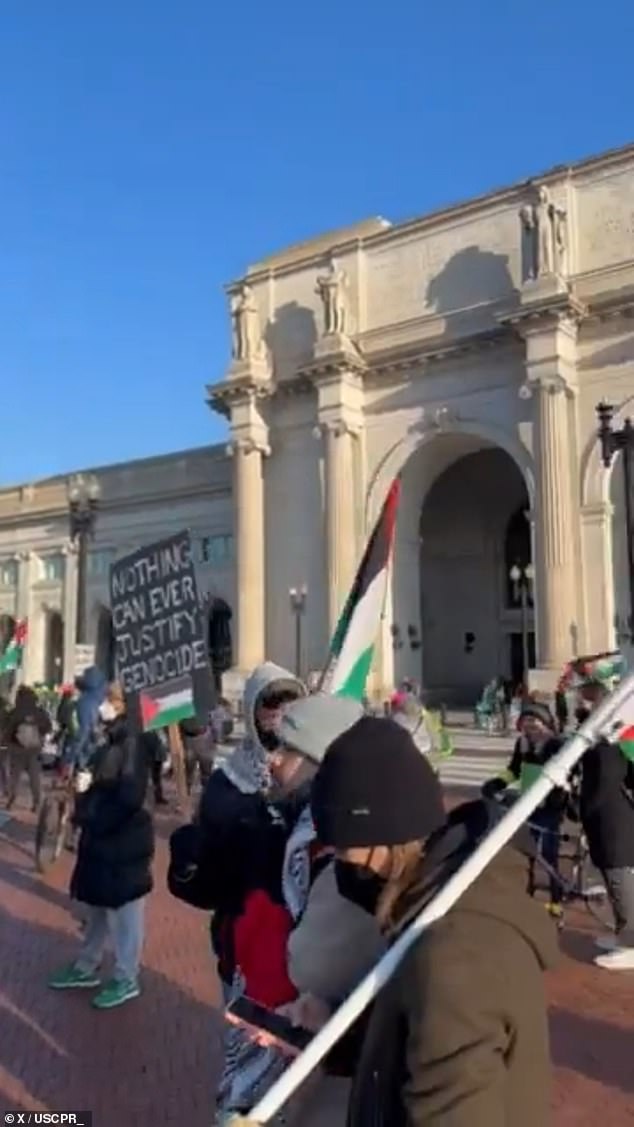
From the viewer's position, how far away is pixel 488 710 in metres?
27.4

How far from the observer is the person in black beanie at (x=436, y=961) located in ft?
4.76

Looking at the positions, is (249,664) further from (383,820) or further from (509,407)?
(383,820)

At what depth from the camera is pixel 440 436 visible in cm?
3177

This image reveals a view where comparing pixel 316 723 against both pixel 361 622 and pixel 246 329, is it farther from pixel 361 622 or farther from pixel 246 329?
pixel 246 329

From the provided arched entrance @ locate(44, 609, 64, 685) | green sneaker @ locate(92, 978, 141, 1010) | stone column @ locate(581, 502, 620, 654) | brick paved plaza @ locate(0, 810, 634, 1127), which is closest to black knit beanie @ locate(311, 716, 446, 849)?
brick paved plaza @ locate(0, 810, 634, 1127)

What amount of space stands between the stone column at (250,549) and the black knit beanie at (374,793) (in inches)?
1242

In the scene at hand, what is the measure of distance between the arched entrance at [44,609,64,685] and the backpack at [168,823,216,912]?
43.8 m

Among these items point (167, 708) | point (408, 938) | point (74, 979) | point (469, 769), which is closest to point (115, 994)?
point (74, 979)

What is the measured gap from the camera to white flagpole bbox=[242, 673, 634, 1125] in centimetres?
166

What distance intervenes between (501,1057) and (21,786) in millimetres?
18589

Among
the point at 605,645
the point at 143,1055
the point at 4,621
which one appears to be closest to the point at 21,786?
the point at 143,1055

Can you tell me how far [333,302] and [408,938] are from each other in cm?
3234

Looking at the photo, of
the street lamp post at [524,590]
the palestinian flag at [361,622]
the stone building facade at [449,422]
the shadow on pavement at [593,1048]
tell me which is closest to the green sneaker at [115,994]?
the shadow on pavement at [593,1048]

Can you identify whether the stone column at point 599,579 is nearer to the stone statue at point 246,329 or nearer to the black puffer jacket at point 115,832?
the stone statue at point 246,329
